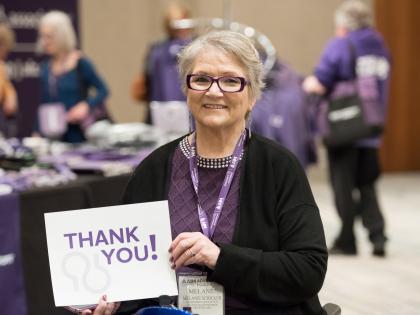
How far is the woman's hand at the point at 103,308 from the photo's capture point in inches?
86.2

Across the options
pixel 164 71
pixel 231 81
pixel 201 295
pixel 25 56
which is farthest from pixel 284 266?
pixel 25 56

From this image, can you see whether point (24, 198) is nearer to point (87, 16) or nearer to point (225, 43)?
point (225, 43)

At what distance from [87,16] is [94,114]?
3.42m

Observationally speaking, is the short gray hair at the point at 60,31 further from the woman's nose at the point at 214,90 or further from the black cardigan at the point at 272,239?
the woman's nose at the point at 214,90

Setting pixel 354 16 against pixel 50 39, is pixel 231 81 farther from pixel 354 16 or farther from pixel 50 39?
pixel 354 16

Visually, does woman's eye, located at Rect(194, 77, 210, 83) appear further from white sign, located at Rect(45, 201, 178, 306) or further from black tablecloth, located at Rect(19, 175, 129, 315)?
black tablecloth, located at Rect(19, 175, 129, 315)

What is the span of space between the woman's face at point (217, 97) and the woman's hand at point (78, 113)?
11.1 ft

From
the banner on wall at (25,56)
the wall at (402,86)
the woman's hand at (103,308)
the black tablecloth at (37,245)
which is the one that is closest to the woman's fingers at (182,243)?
the woman's hand at (103,308)

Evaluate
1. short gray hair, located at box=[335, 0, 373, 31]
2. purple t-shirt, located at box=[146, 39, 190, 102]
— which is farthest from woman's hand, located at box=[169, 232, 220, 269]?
purple t-shirt, located at box=[146, 39, 190, 102]

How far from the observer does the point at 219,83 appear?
7.48 feet

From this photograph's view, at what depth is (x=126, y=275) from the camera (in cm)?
221

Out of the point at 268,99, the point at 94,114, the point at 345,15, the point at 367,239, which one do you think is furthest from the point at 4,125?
the point at 367,239

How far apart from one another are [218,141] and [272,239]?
12.8 inches

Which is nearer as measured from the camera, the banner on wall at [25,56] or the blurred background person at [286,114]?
the blurred background person at [286,114]
